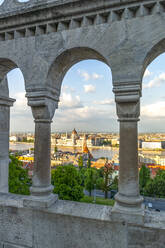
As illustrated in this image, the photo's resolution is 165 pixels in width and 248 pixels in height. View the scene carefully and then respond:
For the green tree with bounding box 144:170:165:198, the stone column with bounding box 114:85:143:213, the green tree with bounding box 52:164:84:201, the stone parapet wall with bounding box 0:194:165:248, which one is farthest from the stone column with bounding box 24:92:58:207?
the green tree with bounding box 144:170:165:198

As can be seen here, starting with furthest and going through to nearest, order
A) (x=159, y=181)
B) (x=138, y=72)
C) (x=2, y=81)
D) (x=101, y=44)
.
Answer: (x=159, y=181), (x=2, y=81), (x=101, y=44), (x=138, y=72)

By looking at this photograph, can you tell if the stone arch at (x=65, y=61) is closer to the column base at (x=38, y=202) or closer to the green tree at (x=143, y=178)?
the column base at (x=38, y=202)

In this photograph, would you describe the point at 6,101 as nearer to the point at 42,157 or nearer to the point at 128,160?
the point at 42,157

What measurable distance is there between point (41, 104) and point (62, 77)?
87 cm

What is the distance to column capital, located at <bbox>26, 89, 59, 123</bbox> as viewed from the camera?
3479 mm

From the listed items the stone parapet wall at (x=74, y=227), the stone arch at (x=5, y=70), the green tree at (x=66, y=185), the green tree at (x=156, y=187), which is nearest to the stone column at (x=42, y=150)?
the stone parapet wall at (x=74, y=227)

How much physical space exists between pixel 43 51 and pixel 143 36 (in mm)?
1857

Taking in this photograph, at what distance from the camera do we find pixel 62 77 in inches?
156

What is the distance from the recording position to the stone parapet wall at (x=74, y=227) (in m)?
2.90

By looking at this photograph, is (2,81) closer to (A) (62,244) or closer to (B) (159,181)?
(A) (62,244)

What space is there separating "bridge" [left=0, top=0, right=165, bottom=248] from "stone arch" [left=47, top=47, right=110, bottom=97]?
0.07 ft

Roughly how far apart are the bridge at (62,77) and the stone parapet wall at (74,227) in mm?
15

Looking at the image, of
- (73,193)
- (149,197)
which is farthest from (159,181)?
(73,193)

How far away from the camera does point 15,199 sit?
3.82 metres
